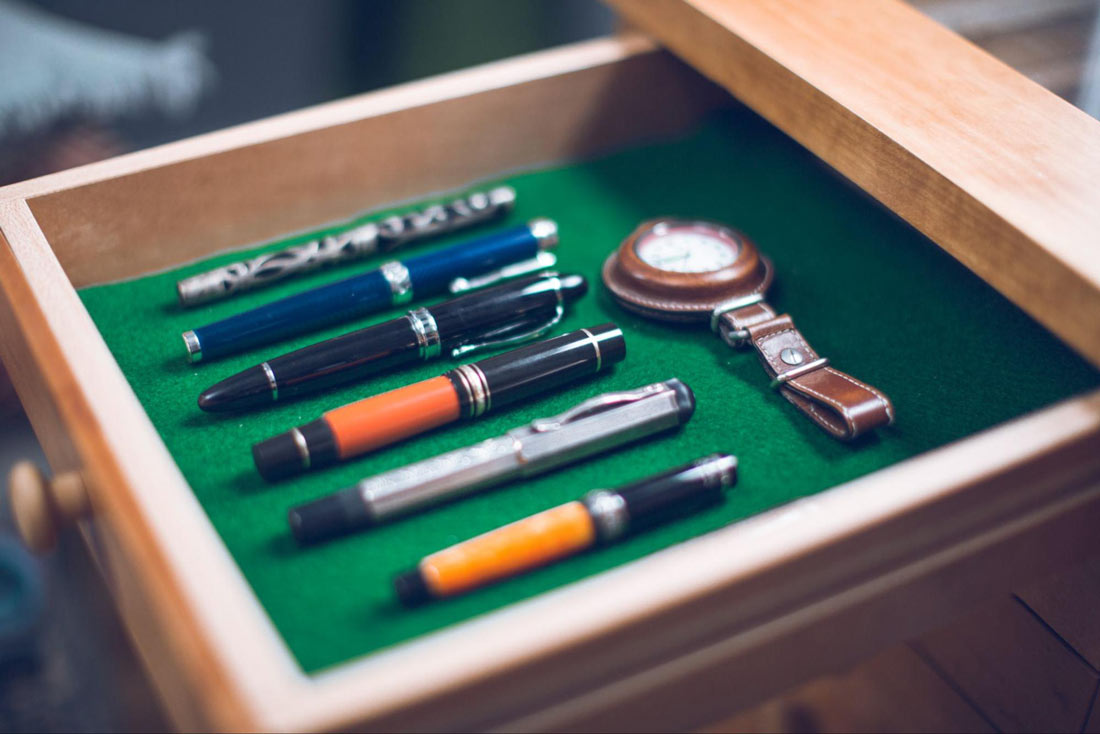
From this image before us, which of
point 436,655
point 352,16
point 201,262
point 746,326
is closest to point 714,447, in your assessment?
point 746,326

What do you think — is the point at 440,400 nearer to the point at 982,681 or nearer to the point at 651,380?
the point at 651,380

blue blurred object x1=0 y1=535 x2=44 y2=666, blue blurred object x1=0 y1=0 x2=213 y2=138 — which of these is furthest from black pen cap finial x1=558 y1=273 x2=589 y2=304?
blue blurred object x1=0 y1=0 x2=213 y2=138

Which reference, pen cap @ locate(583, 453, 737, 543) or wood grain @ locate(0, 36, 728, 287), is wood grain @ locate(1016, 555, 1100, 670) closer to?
pen cap @ locate(583, 453, 737, 543)

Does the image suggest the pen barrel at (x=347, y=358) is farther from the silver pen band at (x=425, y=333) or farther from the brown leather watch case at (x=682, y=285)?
the brown leather watch case at (x=682, y=285)

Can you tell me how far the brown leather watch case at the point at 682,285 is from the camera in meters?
0.62

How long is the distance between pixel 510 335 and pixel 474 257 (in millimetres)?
70

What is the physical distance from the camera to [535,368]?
569mm

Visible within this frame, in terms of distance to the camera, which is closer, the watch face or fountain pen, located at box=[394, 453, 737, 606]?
fountain pen, located at box=[394, 453, 737, 606]

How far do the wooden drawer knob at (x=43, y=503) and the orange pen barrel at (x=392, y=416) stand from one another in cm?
12

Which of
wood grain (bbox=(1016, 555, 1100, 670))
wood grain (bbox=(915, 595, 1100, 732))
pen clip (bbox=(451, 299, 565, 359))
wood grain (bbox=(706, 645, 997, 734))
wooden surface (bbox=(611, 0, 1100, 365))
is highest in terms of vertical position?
wooden surface (bbox=(611, 0, 1100, 365))

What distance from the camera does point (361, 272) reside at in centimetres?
69

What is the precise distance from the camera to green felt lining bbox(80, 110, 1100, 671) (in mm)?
478

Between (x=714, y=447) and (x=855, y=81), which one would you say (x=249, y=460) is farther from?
(x=855, y=81)

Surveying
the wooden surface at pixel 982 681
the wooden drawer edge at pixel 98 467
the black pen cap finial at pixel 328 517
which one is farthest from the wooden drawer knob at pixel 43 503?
the wooden surface at pixel 982 681
